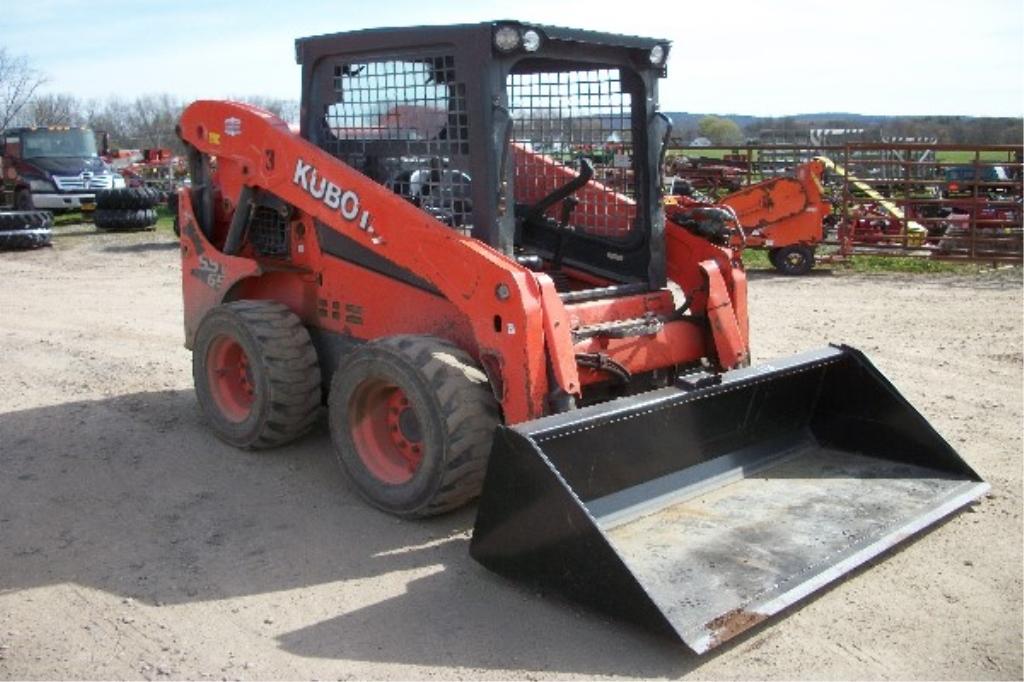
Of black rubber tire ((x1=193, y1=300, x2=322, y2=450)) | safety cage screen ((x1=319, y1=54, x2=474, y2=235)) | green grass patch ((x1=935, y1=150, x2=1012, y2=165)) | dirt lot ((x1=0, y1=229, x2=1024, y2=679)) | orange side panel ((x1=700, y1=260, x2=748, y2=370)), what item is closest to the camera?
dirt lot ((x1=0, y1=229, x2=1024, y2=679))

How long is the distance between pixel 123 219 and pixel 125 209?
0.22m

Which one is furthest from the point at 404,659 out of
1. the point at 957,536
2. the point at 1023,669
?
the point at 957,536

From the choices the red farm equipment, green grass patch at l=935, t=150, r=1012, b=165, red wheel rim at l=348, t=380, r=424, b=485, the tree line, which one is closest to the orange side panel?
red wheel rim at l=348, t=380, r=424, b=485

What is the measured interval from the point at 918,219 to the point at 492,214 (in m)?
11.9

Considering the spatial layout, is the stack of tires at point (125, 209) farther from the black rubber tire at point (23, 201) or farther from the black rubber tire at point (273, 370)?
the black rubber tire at point (273, 370)

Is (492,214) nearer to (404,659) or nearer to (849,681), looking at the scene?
(404,659)

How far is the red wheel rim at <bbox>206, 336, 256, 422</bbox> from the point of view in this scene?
6.17 meters

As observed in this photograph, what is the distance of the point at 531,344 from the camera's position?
15.0ft

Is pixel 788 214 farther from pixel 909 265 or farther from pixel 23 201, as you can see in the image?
pixel 23 201

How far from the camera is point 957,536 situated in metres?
4.71

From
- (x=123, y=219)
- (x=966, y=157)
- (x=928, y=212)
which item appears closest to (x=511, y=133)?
(x=928, y=212)

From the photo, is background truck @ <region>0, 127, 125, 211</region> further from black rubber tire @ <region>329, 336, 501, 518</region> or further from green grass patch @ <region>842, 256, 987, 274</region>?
black rubber tire @ <region>329, 336, 501, 518</region>

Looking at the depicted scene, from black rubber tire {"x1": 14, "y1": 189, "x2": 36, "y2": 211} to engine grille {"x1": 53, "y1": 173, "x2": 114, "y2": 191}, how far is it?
65 centimetres

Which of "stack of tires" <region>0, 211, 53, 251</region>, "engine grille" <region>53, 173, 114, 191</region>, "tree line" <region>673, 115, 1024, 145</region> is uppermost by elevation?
"tree line" <region>673, 115, 1024, 145</region>
